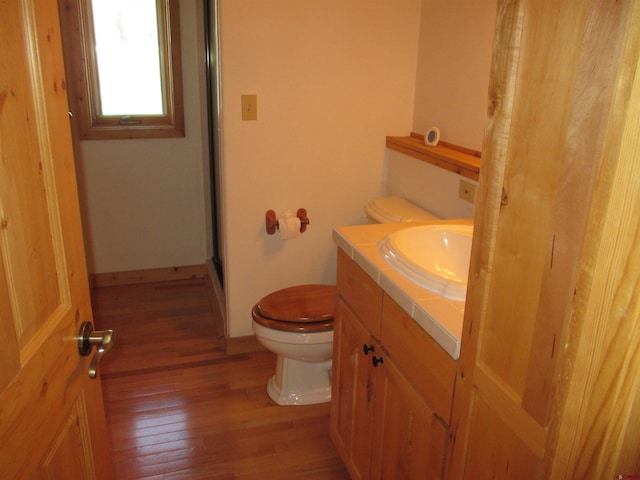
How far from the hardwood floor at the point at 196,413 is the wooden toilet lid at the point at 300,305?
0.45 m

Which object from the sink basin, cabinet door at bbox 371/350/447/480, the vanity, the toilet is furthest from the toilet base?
the sink basin

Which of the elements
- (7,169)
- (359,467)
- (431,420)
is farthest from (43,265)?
(359,467)

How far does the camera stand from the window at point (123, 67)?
121 inches

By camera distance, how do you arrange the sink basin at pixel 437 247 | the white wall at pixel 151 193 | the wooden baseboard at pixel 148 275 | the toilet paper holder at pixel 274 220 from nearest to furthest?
the sink basin at pixel 437 247
the toilet paper holder at pixel 274 220
the white wall at pixel 151 193
the wooden baseboard at pixel 148 275

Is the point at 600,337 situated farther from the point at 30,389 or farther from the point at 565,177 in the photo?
the point at 30,389

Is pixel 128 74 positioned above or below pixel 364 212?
above

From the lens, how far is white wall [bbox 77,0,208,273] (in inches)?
130

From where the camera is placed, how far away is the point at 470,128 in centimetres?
214

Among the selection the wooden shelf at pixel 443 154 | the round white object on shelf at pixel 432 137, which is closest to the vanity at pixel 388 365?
the wooden shelf at pixel 443 154

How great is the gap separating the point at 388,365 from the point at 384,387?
8 cm

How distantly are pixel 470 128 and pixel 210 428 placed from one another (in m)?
1.60

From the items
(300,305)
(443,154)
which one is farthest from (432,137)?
(300,305)

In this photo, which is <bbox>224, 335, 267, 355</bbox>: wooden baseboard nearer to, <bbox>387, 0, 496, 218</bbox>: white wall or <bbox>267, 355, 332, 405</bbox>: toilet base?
<bbox>267, 355, 332, 405</bbox>: toilet base

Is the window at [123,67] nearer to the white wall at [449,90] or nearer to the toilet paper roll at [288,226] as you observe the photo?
the toilet paper roll at [288,226]
